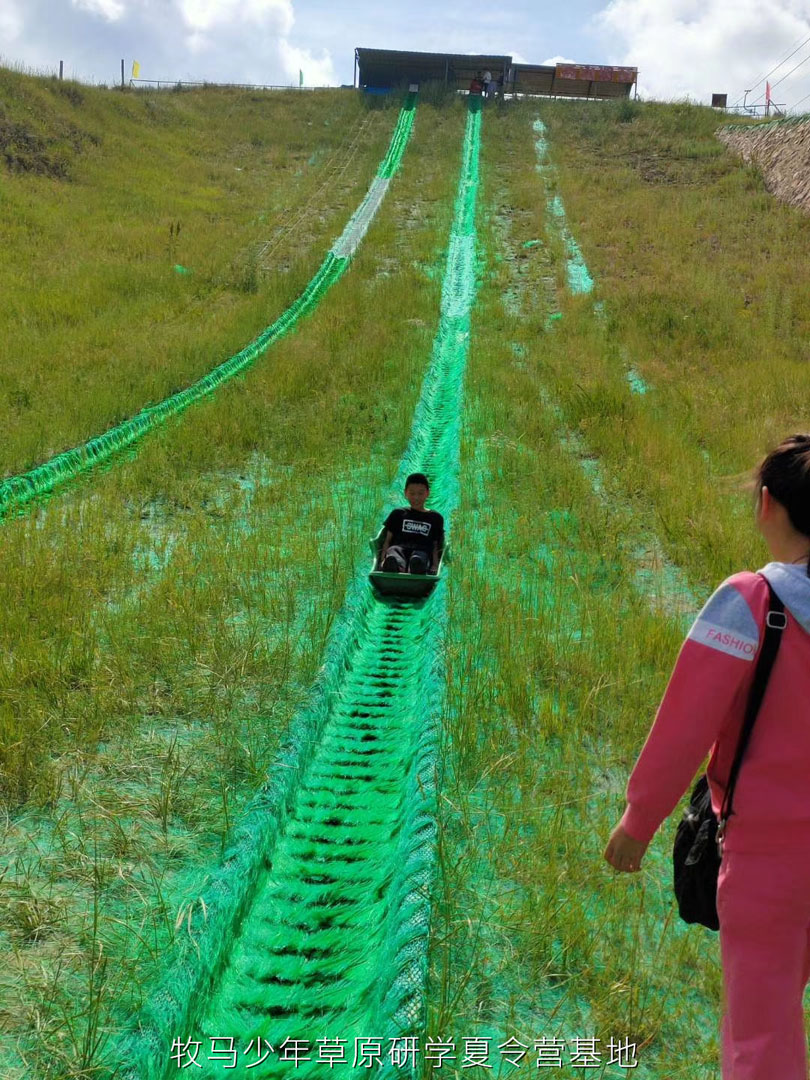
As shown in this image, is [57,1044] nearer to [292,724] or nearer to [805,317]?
[292,724]

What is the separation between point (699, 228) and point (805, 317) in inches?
245

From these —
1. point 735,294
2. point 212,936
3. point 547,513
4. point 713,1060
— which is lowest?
point 713,1060

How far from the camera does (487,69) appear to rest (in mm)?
35781

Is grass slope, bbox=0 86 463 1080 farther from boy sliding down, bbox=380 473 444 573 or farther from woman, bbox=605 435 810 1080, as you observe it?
woman, bbox=605 435 810 1080

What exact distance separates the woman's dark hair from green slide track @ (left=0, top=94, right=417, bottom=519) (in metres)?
6.07

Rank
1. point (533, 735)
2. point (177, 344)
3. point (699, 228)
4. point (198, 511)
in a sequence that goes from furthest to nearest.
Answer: point (699, 228) → point (177, 344) → point (198, 511) → point (533, 735)

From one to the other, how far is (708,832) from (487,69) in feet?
128

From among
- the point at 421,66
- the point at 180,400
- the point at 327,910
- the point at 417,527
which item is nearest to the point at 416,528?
the point at 417,527

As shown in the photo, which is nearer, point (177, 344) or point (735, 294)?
point (177, 344)

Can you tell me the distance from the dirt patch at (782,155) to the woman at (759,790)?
67.3ft

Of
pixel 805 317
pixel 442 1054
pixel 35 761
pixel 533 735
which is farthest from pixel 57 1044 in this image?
pixel 805 317

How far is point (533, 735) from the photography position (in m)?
3.99

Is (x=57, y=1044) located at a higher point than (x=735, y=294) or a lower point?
lower

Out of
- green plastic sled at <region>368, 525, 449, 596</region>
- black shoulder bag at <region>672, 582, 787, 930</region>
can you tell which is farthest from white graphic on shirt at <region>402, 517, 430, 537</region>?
black shoulder bag at <region>672, 582, 787, 930</region>
